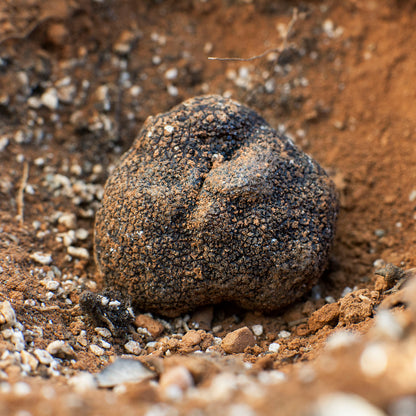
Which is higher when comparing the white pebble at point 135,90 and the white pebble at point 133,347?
the white pebble at point 135,90

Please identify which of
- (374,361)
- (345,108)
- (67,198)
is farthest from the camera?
(345,108)

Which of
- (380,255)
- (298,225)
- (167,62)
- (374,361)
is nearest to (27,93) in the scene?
(167,62)

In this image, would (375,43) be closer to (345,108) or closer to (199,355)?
(345,108)

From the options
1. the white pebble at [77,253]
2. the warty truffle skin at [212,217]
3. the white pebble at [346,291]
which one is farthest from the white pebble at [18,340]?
the white pebble at [346,291]

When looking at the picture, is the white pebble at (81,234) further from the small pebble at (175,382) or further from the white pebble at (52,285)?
the small pebble at (175,382)

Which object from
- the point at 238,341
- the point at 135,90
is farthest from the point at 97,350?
the point at 135,90

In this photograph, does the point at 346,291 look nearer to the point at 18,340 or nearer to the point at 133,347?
the point at 133,347

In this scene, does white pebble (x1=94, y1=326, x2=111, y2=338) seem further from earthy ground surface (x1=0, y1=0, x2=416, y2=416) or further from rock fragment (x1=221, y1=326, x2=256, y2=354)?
rock fragment (x1=221, y1=326, x2=256, y2=354)

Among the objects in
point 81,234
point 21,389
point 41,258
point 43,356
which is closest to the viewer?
point 21,389
